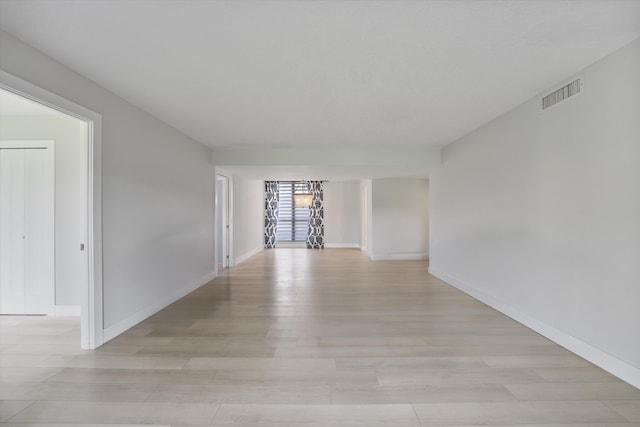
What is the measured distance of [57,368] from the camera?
7.53 feet

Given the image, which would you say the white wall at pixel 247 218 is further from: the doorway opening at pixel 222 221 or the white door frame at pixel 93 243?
the white door frame at pixel 93 243

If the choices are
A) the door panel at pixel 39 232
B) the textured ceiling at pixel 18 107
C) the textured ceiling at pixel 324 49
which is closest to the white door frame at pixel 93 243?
the textured ceiling at pixel 324 49

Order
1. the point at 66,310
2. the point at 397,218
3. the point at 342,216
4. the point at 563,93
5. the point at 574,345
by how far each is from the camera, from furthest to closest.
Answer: the point at 342,216
the point at 397,218
the point at 66,310
the point at 563,93
the point at 574,345

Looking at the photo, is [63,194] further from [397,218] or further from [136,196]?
[397,218]

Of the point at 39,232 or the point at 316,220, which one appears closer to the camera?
the point at 39,232

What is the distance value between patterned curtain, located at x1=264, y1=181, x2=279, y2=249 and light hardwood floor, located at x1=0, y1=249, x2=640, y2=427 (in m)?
6.62

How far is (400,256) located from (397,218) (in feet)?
3.27

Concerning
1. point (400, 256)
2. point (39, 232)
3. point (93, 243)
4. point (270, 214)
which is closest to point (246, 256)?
point (270, 214)

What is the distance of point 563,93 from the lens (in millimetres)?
2658

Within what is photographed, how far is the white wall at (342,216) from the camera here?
1052cm

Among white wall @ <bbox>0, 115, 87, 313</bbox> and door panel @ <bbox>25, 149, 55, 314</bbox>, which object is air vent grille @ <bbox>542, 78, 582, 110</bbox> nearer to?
white wall @ <bbox>0, 115, 87, 313</bbox>

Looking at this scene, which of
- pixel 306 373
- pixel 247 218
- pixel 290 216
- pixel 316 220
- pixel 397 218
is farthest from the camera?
pixel 290 216

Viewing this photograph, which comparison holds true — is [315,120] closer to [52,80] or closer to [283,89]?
[283,89]

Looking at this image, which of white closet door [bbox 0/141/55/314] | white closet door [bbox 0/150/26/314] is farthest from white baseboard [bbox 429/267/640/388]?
white closet door [bbox 0/150/26/314]
